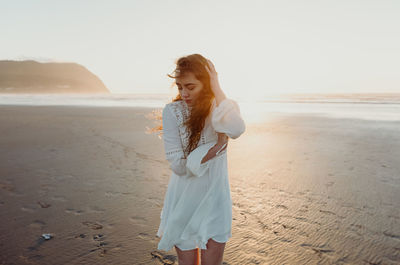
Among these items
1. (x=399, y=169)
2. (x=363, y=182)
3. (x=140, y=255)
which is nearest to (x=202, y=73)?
(x=140, y=255)

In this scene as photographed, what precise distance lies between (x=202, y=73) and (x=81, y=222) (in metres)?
3.15

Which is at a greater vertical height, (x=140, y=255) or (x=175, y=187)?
(x=175, y=187)

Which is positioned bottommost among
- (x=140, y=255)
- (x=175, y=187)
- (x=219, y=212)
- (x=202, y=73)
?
(x=140, y=255)

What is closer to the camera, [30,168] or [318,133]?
[30,168]

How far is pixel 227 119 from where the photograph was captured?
1651 mm

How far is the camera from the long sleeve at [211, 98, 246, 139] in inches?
65.0

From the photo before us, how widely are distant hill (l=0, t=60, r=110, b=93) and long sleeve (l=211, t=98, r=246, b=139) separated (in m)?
116

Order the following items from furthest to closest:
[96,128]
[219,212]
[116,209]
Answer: [96,128] < [116,209] < [219,212]

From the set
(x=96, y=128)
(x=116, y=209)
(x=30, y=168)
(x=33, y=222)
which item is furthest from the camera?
(x=96, y=128)

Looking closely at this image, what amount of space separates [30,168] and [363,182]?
750 centimetres

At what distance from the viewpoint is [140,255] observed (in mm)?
3074

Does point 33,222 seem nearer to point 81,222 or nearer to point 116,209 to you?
point 81,222

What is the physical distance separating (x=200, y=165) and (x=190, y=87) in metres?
0.53

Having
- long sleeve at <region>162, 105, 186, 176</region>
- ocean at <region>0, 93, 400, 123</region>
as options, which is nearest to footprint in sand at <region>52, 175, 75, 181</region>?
ocean at <region>0, 93, 400, 123</region>
